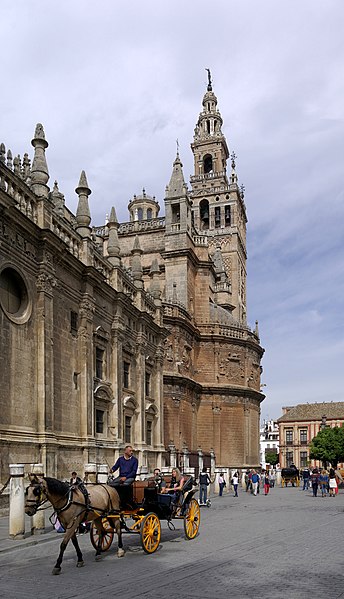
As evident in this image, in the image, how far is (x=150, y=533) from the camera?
11172 mm

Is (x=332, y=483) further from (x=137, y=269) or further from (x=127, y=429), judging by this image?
(x=137, y=269)

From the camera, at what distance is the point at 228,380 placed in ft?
168

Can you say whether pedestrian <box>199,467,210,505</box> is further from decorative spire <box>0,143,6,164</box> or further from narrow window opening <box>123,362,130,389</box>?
decorative spire <box>0,143,6,164</box>

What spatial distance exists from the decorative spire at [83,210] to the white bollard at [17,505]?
12.1 meters

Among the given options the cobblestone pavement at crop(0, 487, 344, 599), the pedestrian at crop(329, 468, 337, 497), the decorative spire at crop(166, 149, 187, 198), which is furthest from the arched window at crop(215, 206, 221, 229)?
the cobblestone pavement at crop(0, 487, 344, 599)

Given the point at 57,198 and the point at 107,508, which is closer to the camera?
the point at 107,508

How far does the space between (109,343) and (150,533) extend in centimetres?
1577

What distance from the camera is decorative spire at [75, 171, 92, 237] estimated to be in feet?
79.1

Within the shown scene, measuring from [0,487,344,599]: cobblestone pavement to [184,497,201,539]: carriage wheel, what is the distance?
18 centimetres

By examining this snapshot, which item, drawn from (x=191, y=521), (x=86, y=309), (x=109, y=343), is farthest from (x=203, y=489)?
(x=191, y=521)

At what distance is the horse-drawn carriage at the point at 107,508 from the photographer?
9.91 m

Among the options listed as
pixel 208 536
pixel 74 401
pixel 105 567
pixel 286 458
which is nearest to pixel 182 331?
pixel 74 401

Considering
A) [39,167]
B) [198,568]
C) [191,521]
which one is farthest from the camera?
[39,167]

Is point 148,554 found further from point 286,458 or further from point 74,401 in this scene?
point 286,458
